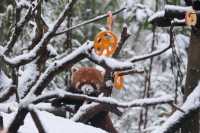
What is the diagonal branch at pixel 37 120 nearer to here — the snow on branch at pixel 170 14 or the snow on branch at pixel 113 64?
the snow on branch at pixel 113 64

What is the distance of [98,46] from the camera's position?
8.77 ft

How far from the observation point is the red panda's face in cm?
418

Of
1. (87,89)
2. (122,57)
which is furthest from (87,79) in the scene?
(122,57)

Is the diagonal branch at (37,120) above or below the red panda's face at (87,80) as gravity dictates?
above

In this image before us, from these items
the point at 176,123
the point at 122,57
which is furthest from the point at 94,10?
the point at 176,123

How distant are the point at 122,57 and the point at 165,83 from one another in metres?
1.15

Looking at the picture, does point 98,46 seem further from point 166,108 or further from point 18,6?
point 166,108

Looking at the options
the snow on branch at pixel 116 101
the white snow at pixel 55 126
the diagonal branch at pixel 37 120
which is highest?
the snow on branch at pixel 116 101

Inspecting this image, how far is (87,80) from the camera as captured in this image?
14.1 ft

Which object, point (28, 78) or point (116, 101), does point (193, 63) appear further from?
point (116, 101)

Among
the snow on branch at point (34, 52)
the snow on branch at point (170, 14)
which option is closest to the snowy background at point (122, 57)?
Answer: the snow on branch at point (34, 52)

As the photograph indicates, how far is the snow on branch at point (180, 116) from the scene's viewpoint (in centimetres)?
253

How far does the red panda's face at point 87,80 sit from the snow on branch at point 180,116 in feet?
4.99

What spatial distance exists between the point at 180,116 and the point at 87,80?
5.78ft
